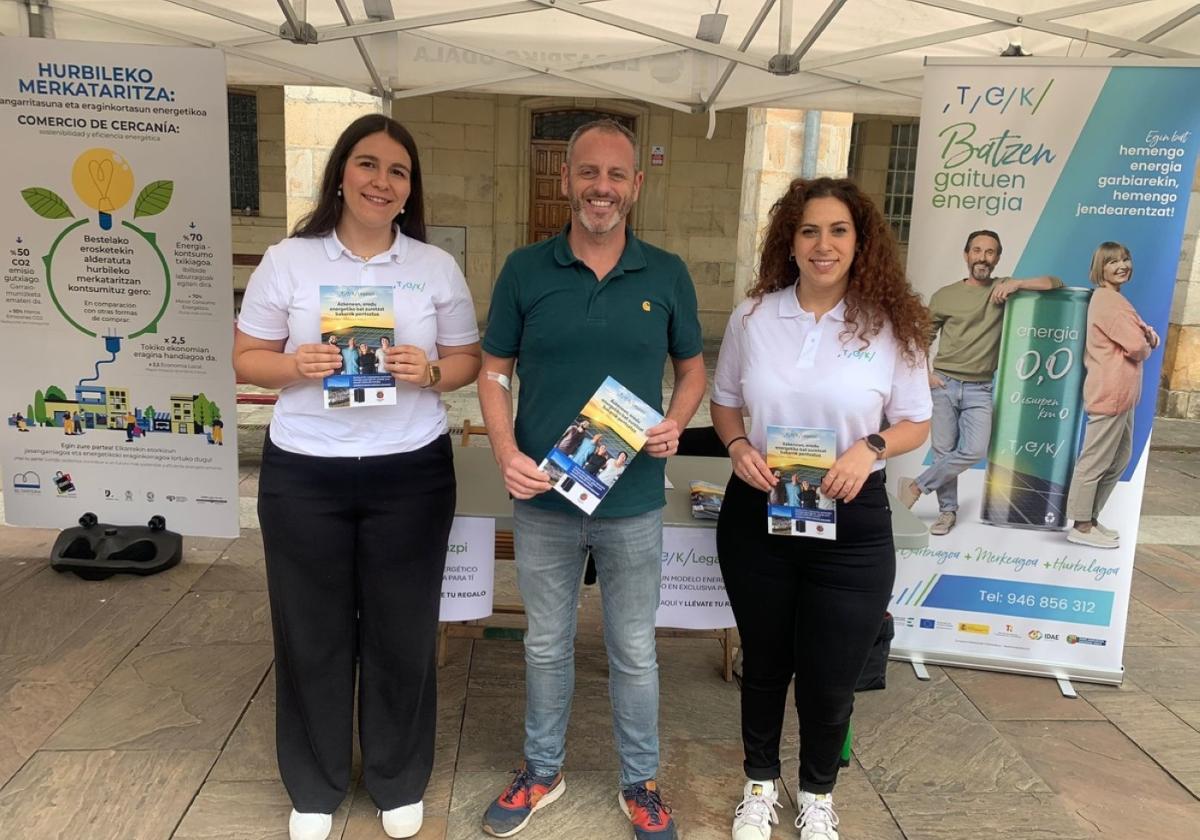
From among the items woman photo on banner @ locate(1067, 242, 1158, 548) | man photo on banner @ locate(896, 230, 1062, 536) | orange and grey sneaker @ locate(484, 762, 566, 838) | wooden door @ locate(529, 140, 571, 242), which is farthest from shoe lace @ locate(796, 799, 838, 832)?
wooden door @ locate(529, 140, 571, 242)

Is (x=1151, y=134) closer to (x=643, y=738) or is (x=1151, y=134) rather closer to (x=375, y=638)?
(x=643, y=738)

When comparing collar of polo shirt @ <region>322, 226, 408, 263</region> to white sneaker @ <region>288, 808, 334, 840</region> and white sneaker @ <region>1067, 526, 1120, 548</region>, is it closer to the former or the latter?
white sneaker @ <region>288, 808, 334, 840</region>

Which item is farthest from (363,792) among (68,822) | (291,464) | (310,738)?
(291,464)

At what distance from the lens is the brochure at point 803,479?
Answer: 2252 millimetres

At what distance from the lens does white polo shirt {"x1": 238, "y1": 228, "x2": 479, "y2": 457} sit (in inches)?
88.3

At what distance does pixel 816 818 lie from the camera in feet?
8.39

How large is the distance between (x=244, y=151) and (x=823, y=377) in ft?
43.2

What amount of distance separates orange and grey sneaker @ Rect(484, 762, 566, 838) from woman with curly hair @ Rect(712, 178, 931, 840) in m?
0.77

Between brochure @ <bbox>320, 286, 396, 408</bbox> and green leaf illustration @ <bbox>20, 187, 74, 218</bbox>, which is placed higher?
Result: green leaf illustration @ <bbox>20, 187, 74, 218</bbox>

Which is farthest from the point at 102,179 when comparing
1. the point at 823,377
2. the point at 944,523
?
the point at 944,523

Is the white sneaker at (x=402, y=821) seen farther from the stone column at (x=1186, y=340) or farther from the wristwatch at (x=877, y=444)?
the stone column at (x=1186, y=340)

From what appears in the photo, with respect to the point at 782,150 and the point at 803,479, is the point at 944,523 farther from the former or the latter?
the point at 782,150

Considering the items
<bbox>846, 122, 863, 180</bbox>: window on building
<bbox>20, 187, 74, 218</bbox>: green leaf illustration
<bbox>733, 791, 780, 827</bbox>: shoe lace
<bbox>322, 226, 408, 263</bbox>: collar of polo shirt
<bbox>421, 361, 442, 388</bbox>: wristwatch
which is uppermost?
<bbox>846, 122, 863, 180</bbox>: window on building

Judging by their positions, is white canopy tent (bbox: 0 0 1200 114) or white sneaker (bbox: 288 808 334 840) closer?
white sneaker (bbox: 288 808 334 840)
